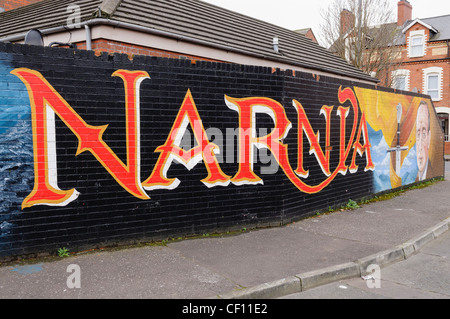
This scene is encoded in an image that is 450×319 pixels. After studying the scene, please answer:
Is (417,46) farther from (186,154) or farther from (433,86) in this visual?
(186,154)

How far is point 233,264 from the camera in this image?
183 inches

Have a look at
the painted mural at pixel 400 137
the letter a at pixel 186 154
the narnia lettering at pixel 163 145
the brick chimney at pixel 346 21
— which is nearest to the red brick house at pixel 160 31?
the narnia lettering at pixel 163 145

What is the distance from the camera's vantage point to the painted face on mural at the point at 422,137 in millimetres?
12023

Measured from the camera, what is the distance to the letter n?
463 cm

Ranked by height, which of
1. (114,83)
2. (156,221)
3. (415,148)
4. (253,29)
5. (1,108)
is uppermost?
(253,29)

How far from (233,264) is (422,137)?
401 inches

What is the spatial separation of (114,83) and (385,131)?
25.5 feet

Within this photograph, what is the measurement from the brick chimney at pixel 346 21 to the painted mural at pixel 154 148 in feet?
42.9

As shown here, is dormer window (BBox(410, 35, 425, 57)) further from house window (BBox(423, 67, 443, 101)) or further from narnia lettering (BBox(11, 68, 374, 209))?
narnia lettering (BBox(11, 68, 374, 209))

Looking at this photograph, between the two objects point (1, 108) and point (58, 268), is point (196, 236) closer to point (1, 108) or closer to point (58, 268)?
point (58, 268)

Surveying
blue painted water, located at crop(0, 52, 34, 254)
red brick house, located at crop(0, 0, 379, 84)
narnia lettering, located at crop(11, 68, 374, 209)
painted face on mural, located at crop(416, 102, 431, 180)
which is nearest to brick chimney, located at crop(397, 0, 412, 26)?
painted face on mural, located at crop(416, 102, 431, 180)

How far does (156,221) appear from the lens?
5.54m
